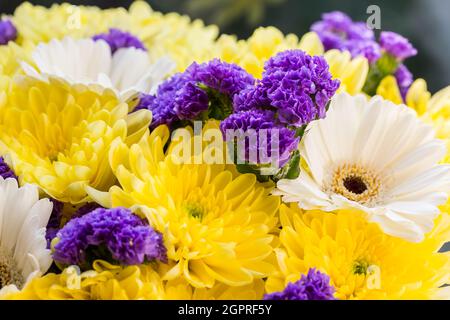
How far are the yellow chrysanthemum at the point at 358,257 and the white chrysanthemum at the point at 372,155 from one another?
0.02 m

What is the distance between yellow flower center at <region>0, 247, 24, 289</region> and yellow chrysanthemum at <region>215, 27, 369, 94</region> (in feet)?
0.72

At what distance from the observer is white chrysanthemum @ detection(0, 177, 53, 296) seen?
424 mm

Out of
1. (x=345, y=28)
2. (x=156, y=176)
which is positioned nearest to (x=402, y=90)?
A: (x=345, y=28)

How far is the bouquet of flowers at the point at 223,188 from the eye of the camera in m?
0.41

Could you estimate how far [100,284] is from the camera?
41 centimetres

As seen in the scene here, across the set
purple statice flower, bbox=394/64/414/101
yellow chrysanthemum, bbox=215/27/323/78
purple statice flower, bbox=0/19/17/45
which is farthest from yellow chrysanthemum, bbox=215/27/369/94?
purple statice flower, bbox=0/19/17/45

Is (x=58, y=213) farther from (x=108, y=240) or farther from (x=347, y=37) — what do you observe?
(x=347, y=37)

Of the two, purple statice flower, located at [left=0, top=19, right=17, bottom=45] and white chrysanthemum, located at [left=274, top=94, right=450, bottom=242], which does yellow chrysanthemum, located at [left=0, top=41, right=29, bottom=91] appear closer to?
purple statice flower, located at [left=0, top=19, right=17, bottom=45]

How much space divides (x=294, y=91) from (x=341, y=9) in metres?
0.65

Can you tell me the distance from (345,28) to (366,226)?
0.33 meters

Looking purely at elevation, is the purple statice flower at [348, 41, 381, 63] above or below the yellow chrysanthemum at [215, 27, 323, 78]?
above

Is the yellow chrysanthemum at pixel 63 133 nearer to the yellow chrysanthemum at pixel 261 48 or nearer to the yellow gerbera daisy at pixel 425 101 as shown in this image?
the yellow chrysanthemum at pixel 261 48
